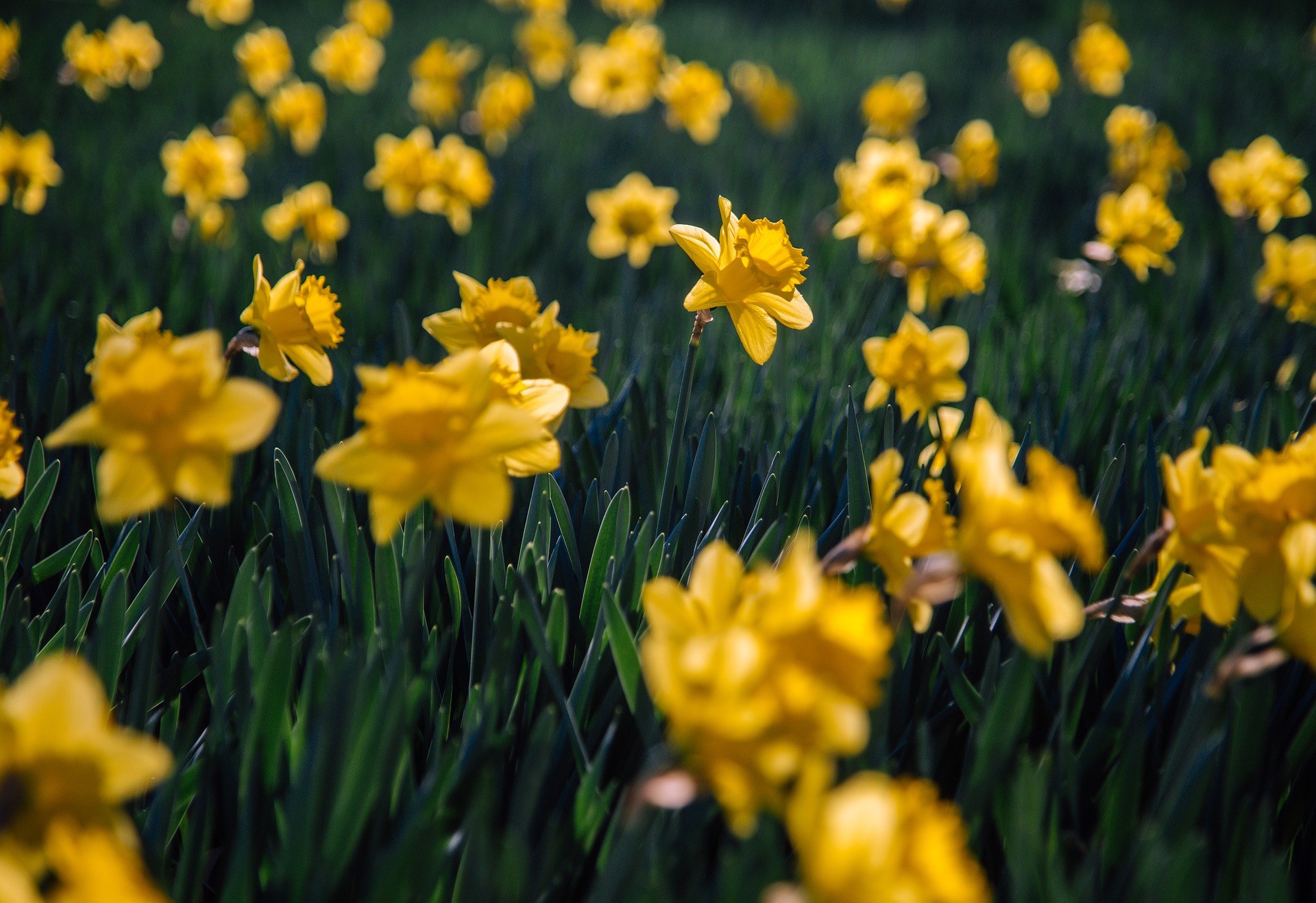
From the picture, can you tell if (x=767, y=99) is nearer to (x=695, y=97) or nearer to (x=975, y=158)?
(x=695, y=97)

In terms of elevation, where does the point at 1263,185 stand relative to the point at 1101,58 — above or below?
below

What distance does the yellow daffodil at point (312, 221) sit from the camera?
240cm

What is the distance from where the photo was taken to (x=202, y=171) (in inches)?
101

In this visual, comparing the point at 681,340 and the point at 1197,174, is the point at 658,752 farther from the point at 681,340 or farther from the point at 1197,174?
the point at 1197,174

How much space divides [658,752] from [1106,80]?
5.50 m

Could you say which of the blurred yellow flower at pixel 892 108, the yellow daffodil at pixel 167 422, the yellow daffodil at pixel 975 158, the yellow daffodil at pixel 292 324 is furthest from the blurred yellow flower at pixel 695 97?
the yellow daffodil at pixel 167 422

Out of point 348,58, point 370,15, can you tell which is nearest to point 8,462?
point 348,58

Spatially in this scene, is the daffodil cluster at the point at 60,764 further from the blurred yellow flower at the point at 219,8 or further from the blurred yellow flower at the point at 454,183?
the blurred yellow flower at the point at 219,8

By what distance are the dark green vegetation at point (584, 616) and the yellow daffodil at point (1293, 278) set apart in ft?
0.38

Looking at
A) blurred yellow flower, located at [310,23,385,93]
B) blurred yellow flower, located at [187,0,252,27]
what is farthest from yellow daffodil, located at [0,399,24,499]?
blurred yellow flower, located at [187,0,252,27]

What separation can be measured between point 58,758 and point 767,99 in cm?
466

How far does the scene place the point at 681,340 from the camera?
6.89 feet

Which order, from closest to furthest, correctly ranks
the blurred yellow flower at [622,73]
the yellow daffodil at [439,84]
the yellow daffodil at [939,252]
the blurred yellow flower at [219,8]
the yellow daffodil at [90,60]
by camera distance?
the yellow daffodil at [939,252] → the yellow daffodil at [90,60] → the blurred yellow flower at [622,73] → the yellow daffodil at [439,84] → the blurred yellow flower at [219,8]

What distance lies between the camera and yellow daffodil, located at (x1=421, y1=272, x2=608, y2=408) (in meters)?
1.02
